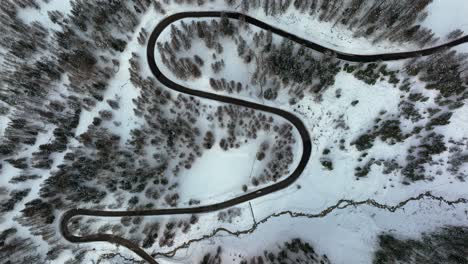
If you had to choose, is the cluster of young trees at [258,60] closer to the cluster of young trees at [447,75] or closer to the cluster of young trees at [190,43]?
the cluster of young trees at [190,43]

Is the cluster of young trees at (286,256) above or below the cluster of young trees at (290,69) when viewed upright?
below

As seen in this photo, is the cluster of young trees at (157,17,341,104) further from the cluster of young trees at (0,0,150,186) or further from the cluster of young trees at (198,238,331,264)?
the cluster of young trees at (198,238,331,264)

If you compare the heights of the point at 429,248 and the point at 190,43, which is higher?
the point at 190,43

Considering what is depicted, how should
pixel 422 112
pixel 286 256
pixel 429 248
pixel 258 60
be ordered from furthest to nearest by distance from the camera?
pixel 258 60, pixel 286 256, pixel 422 112, pixel 429 248

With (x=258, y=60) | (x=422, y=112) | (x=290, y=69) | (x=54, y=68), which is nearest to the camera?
(x=422, y=112)

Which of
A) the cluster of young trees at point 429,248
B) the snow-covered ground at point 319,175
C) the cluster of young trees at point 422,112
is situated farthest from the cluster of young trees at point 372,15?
the cluster of young trees at point 429,248

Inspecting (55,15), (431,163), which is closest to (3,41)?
(55,15)

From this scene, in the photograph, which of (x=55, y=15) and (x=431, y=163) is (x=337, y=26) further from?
(x=55, y=15)

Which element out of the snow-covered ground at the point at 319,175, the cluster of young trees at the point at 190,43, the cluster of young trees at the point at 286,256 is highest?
the cluster of young trees at the point at 190,43

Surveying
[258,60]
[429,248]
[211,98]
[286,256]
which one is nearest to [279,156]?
[211,98]

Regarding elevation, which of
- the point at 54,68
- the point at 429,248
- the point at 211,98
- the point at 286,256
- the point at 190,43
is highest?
the point at 190,43

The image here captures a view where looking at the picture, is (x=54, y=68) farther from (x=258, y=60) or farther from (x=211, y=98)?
(x=258, y=60)
